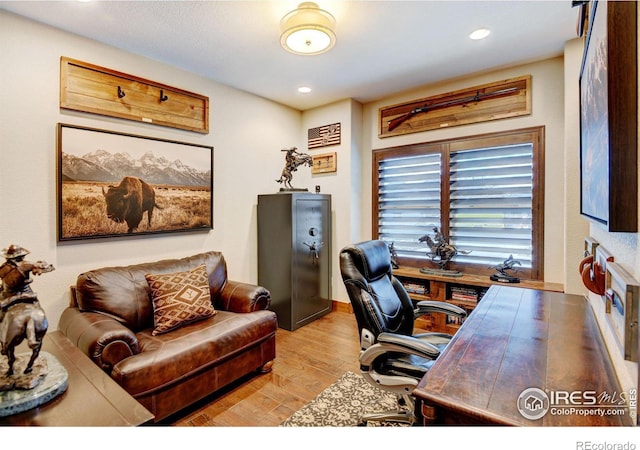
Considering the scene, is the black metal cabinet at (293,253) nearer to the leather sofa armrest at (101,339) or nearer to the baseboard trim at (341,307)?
the baseboard trim at (341,307)

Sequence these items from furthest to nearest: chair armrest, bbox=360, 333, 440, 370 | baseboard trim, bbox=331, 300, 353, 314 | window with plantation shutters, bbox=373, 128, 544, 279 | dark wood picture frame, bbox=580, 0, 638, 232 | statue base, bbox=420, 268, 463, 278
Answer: baseboard trim, bbox=331, 300, 353, 314 < statue base, bbox=420, 268, 463, 278 < window with plantation shutters, bbox=373, 128, 544, 279 < chair armrest, bbox=360, 333, 440, 370 < dark wood picture frame, bbox=580, 0, 638, 232

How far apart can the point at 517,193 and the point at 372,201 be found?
1620 millimetres

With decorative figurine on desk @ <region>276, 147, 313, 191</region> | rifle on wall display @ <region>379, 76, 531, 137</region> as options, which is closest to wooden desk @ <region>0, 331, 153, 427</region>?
decorative figurine on desk @ <region>276, 147, 313, 191</region>

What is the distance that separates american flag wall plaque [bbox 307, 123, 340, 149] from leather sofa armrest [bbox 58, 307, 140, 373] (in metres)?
3.08

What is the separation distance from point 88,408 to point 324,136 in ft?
12.1

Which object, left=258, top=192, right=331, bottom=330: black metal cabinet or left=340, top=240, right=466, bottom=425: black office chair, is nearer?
left=340, top=240, right=466, bottom=425: black office chair

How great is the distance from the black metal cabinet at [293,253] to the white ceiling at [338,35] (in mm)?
1337

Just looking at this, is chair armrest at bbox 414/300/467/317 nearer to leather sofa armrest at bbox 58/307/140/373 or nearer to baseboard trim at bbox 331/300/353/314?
leather sofa armrest at bbox 58/307/140/373

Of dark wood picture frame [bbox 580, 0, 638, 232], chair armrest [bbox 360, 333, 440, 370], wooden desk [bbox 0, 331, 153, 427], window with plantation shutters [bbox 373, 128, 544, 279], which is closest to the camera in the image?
dark wood picture frame [bbox 580, 0, 638, 232]

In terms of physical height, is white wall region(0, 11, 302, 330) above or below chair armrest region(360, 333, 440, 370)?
above

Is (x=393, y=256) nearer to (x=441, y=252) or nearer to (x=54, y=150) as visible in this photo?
(x=441, y=252)

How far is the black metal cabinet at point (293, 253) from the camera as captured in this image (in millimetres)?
3422

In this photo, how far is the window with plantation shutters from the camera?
10.0 feet

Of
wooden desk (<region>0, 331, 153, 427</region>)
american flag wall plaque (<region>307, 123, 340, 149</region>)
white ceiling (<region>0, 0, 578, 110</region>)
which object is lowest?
wooden desk (<region>0, 331, 153, 427</region>)
